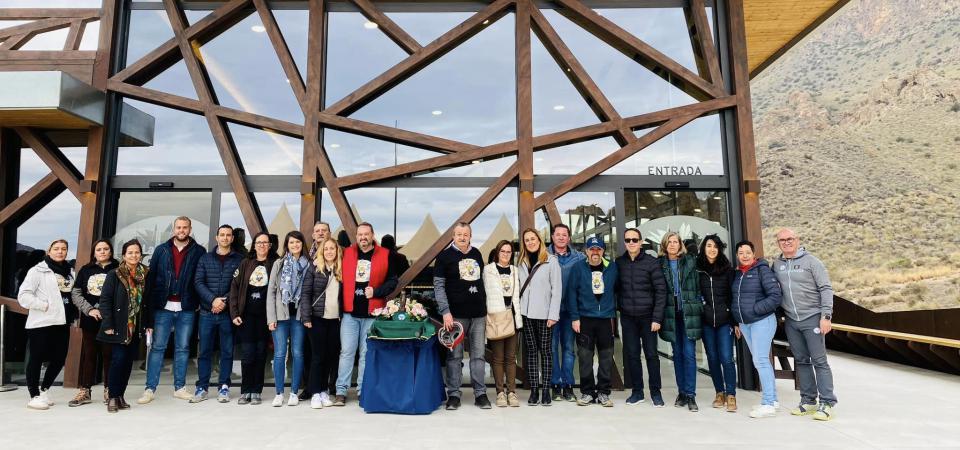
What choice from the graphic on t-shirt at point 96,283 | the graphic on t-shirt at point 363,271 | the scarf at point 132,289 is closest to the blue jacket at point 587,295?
the graphic on t-shirt at point 363,271

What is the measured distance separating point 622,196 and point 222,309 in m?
4.10

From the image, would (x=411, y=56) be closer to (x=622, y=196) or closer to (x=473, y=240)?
(x=473, y=240)

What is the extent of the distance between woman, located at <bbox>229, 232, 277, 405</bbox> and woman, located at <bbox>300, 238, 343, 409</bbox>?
0.40 meters

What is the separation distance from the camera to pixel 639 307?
15.7ft

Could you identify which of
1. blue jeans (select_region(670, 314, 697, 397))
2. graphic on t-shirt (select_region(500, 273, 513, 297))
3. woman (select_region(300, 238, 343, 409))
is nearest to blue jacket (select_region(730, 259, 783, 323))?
blue jeans (select_region(670, 314, 697, 397))

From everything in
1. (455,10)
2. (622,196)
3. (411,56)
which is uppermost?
(455,10)

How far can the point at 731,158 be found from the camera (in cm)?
593

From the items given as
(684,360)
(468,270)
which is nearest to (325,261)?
(468,270)

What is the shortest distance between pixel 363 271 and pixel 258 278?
0.95 m

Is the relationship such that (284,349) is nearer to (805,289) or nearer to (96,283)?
(96,283)

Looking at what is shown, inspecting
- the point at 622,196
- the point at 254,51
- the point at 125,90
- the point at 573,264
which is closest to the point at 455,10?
the point at 254,51

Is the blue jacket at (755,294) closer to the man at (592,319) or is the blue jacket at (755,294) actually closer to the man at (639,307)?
the man at (639,307)

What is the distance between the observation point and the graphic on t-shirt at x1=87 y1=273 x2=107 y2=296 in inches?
191

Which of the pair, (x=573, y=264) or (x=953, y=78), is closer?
(x=573, y=264)
